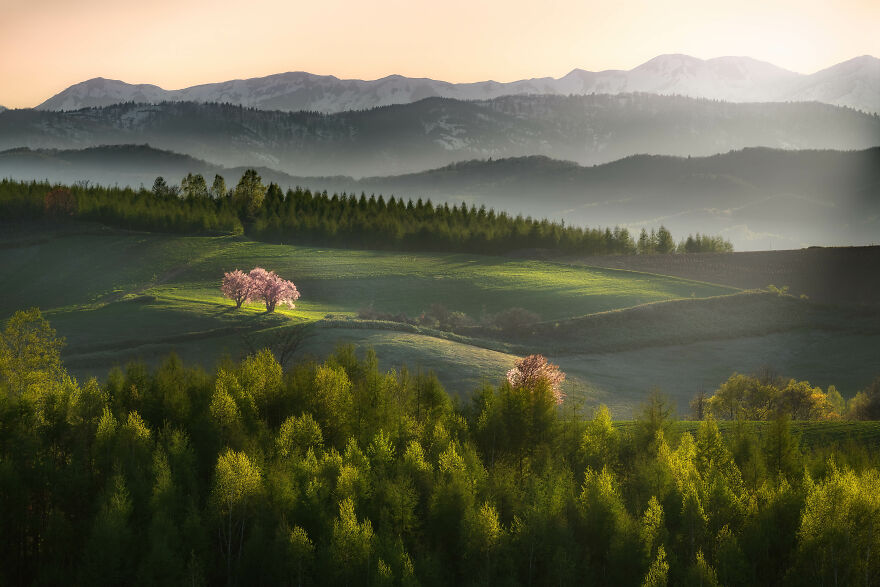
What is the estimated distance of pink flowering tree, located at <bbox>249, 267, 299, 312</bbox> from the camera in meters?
122

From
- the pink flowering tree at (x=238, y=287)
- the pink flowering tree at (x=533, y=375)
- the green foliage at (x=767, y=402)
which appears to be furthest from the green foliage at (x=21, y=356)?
the green foliage at (x=767, y=402)

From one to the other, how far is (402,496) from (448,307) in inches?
3768

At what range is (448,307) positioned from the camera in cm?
14012

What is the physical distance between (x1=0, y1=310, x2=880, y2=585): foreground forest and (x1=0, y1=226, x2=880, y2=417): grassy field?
27.9 metres

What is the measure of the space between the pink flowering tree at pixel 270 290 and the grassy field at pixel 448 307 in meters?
2.93

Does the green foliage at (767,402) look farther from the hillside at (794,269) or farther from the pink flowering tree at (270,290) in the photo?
the pink flowering tree at (270,290)

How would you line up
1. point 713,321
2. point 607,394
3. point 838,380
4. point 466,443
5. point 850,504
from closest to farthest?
point 850,504
point 466,443
point 607,394
point 838,380
point 713,321

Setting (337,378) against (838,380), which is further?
(838,380)

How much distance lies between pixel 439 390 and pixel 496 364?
3215 cm

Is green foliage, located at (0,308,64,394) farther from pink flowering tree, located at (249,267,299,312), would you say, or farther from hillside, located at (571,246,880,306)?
hillside, located at (571,246,880,306)

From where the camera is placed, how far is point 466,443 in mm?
53406

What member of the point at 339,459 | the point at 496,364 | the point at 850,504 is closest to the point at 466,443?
the point at 339,459

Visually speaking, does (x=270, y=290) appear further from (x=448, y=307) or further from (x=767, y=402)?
(x=767, y=402)

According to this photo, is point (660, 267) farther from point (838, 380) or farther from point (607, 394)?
point (607, 394)
